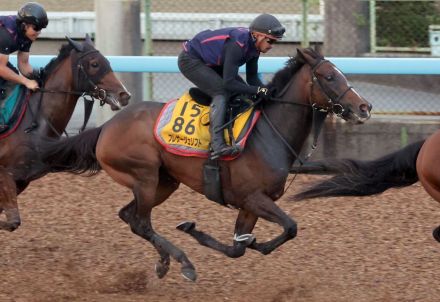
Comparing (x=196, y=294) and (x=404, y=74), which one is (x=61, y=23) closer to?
(x=404, y=74)

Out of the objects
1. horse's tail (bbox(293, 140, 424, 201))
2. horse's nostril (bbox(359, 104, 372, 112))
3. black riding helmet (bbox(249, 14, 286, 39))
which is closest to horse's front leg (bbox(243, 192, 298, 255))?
horse's tail (bbox(293, 140, 424, 201))

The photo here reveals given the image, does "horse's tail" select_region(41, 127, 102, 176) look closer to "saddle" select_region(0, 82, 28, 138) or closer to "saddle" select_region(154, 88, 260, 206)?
"saddle" select_region(0, 82, 28, 138)

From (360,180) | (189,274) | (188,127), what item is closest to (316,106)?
(360,180)

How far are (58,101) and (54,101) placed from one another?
1.1 inches

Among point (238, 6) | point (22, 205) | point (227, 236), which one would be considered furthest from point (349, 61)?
point (22, 205)

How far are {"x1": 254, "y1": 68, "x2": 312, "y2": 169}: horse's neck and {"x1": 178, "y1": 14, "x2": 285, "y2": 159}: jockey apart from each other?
16cm

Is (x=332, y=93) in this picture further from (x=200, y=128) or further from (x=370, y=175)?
(x=200, y=128)

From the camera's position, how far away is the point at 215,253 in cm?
786

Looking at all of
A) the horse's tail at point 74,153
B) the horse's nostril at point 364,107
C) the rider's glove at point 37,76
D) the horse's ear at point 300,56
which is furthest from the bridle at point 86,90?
the horse's nostril at point 364,107

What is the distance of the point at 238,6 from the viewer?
10.1 m

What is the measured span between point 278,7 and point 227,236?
2.77m

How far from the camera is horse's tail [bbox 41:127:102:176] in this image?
742cm

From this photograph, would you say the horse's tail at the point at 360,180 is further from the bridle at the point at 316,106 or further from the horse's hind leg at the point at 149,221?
the horse's hind leg at the point at 149,221

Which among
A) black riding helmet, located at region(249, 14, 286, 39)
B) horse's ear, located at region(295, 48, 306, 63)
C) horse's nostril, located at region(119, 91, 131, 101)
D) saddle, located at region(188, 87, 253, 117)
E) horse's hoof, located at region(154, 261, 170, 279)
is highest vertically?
black riding helmet, located at region(249, 14, 286, 39)
